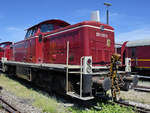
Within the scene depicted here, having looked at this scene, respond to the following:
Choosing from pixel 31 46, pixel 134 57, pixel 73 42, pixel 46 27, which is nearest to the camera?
pixel 73 42

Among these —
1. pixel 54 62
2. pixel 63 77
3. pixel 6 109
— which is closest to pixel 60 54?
pixel 54 62

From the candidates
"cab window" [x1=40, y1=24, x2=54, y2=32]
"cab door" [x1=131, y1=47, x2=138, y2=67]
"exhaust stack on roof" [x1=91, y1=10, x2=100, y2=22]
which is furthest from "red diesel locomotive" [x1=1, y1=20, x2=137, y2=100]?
"cab door" [x1=131, y1=47, x2=138, y2=67]

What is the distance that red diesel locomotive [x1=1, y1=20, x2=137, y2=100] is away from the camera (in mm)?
4480

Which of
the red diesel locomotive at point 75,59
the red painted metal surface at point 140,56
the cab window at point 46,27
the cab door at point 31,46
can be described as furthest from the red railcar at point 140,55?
the cab door at point 31,46

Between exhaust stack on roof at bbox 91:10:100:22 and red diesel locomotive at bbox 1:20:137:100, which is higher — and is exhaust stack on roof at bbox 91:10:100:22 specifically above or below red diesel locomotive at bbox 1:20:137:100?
above

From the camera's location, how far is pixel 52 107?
4504 mm

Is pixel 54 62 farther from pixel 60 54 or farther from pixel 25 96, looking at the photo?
pixel 25 96

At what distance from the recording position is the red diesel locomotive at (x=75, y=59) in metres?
4.48

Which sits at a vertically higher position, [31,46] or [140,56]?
[31,46]

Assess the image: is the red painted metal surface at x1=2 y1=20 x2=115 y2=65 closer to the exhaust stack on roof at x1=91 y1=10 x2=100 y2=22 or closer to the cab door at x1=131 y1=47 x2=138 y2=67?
the exhaust stack on roof at x1=91 y1=10 x2=100 y2=22

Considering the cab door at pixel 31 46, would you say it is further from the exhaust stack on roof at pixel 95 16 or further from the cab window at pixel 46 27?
Result: the exhaust stack on roof at pixel 95 16

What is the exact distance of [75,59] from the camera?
18.3 feet

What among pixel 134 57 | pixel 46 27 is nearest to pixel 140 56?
pixel 134 57

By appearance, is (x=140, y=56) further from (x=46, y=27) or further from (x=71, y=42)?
(x=71, y=42)
